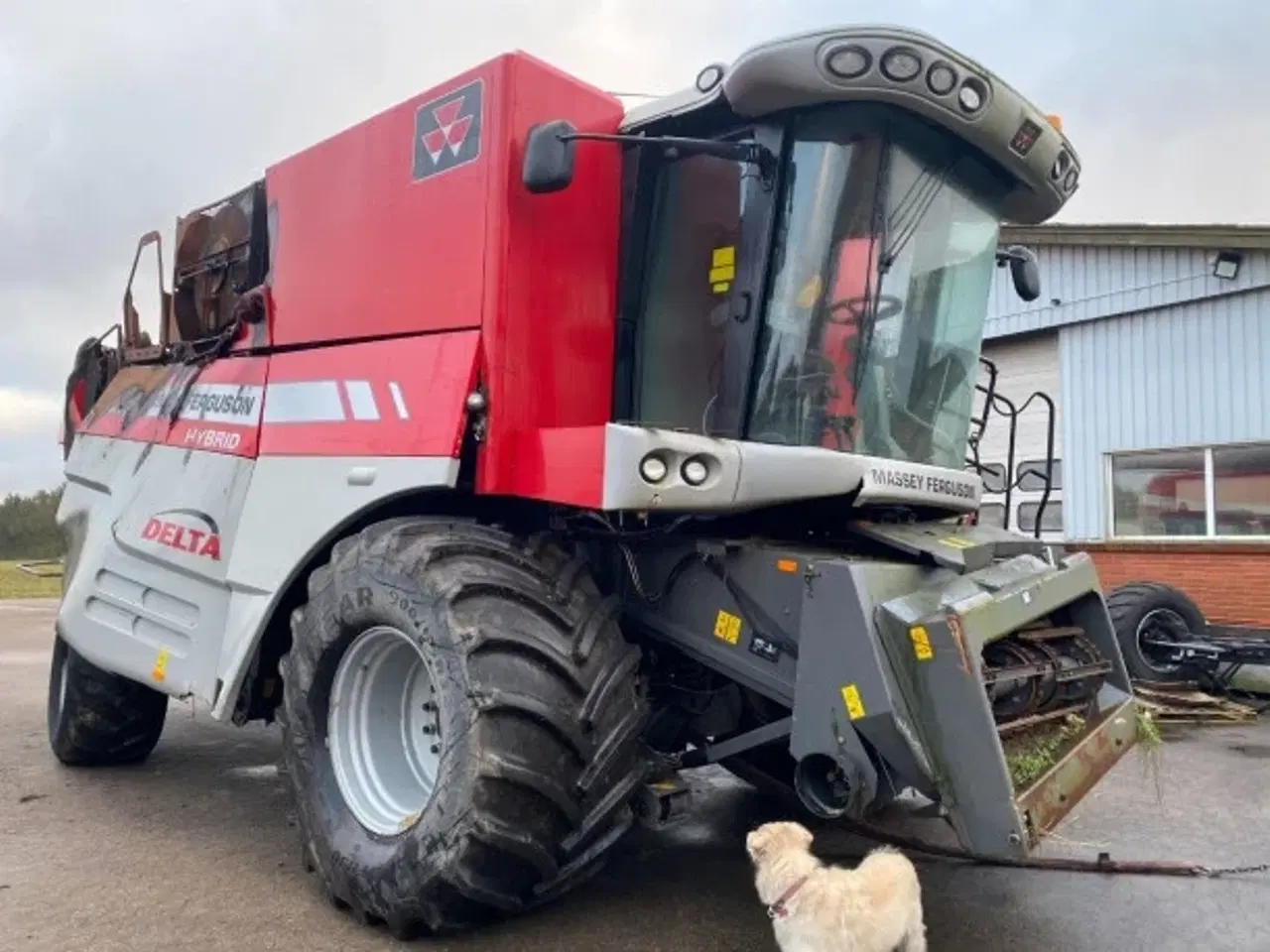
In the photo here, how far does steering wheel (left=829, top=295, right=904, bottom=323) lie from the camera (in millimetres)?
4109

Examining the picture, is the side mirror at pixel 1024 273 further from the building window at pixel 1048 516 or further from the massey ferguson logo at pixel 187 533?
the building window at pixel 1048 516

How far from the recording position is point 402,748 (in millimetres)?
4391

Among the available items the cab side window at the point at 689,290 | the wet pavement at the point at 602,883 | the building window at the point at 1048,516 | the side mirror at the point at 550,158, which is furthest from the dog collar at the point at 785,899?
the building window at the point at 1048,516

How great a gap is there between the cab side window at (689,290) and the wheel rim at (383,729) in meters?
1.35

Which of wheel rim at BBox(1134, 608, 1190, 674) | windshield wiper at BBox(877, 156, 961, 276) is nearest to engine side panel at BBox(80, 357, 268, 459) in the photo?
windshield wiper at BBox(877, 156, 961, 276)

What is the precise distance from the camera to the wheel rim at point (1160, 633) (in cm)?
984

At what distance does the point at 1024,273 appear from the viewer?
548cm

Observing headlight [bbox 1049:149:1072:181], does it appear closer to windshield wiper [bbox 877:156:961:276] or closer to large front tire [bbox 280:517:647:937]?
windshield wiper [bbox 877:156:961:276]

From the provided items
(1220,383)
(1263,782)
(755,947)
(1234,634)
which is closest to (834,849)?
(755,947)

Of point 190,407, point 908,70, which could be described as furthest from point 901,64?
point 190,407

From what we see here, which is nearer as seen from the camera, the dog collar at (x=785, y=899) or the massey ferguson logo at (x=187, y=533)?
the dog collar at (x=785, y=899)

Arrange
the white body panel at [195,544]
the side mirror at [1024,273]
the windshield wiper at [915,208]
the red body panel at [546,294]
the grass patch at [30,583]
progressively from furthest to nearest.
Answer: the grass patch at [30,583], the side mirror at [1024,273], the white body panel at [195,544], the windshield wiper at [915,208], the red body panel at [546,294]

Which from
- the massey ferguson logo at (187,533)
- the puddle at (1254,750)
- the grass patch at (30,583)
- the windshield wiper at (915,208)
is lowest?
the grass patch at (30,583)

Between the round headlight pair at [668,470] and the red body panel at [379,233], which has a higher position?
the red body panel at [379,233]
